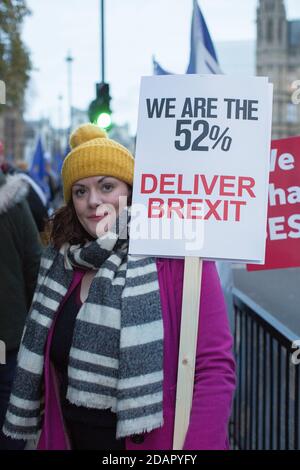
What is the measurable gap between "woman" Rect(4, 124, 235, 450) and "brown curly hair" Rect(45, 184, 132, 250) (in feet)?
0.04

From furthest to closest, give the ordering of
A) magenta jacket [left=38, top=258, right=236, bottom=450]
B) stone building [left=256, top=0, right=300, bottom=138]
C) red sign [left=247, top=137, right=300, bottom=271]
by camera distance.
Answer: stone building [left=256, top=0, right=300, bottom=138] < red sign [left=247, top=137, right=300, bottom=271] < magenta jacket [left=38, top=258, right=236, bottom=450]

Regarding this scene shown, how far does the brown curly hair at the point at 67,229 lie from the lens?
2.37m

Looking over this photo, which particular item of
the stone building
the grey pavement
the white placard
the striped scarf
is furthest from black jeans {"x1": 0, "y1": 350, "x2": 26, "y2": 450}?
the stone building

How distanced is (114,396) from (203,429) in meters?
0.33

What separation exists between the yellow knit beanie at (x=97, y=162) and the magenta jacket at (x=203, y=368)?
42 cm

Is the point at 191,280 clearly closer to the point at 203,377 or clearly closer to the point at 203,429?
the point at 203,377

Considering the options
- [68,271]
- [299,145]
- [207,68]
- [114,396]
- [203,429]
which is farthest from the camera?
[207,68]

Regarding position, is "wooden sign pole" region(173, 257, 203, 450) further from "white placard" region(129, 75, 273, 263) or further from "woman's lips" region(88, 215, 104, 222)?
"woman's lips" region(88, 215, 104, 222)

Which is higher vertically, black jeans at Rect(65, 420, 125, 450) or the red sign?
the red sign

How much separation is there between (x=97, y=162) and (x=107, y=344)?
702 millimetres

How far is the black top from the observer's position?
201 cm

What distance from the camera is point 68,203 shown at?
244 centimetres

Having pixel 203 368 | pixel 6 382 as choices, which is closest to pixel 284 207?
pixel 203 368
